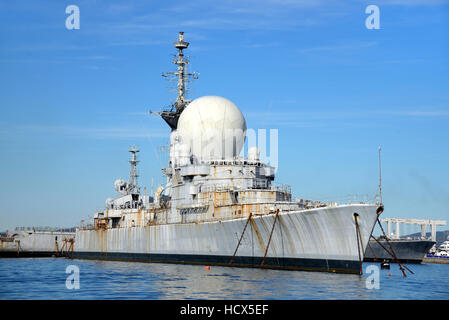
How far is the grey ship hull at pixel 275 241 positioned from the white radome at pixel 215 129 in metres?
6.43

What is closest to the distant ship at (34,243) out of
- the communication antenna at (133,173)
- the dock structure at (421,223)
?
the communication antenna at (133,173)

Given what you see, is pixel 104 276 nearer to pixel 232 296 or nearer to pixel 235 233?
pixel 235 233

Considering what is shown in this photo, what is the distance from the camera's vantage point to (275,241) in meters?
36.8

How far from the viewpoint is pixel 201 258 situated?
4303 cm

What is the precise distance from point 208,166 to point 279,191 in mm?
5868

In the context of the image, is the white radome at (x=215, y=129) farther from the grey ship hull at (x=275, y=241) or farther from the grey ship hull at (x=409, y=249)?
the grey ship hull at (x=409, y=249)

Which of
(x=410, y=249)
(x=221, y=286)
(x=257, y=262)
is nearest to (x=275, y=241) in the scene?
(x=257, y=262)

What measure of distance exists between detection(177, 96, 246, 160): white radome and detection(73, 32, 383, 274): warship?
3.1 inches

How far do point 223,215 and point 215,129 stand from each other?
26.9ft

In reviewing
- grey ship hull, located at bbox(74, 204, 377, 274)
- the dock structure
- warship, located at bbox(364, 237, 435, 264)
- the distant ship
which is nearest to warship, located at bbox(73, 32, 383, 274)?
grey ship hull, located at bbox(74, 204, 377, 274)

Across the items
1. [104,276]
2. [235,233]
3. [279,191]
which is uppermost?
[279,191]
